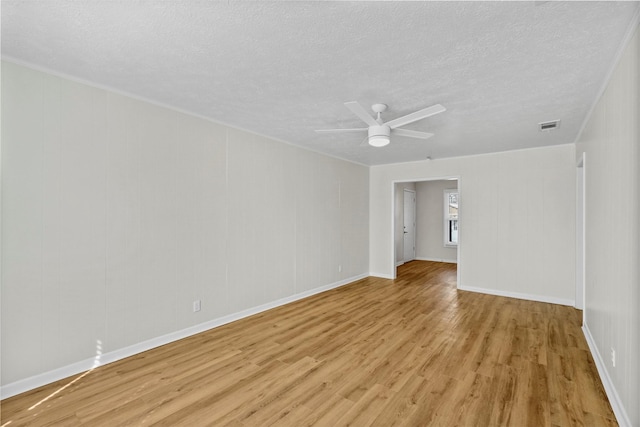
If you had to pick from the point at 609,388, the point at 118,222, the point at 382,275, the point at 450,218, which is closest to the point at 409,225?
the point at 450,218

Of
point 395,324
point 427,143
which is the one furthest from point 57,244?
point 427,143

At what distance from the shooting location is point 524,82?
2609 millimetres

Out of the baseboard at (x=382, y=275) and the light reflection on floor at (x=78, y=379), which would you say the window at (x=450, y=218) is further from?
the light reflection on floor at (x=78, y=379)

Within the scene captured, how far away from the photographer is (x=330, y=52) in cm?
216

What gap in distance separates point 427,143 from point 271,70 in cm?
313

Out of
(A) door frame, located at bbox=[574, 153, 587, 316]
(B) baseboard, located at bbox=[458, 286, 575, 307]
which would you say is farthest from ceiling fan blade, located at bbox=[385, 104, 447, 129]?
(B) baseboard, located at bbox=[458, 286, 575, 307]

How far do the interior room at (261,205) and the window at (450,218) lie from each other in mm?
4305

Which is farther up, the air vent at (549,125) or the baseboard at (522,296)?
the air vent at (549,125)

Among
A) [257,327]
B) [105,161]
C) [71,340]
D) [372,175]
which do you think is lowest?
[257,327]

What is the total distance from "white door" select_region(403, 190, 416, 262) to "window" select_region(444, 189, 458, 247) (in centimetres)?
94

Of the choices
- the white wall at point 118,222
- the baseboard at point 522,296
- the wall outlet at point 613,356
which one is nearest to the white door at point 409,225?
the baseboard at point 522,296

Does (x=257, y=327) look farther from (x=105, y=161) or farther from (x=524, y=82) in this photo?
(x=524, y=82)

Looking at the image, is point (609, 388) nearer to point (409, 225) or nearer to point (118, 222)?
point (118, 222)

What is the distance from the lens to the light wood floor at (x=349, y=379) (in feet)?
6.89
